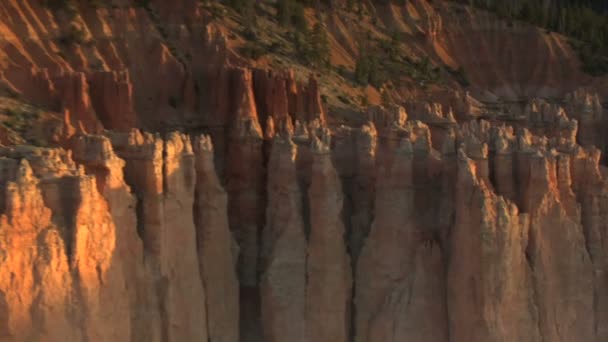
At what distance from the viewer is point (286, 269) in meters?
19.2

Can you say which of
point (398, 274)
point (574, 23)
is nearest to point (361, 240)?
point (398, 274)

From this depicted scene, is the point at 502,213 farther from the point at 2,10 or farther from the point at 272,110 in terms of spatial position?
the point at 2,10

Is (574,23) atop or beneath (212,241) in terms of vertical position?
atop

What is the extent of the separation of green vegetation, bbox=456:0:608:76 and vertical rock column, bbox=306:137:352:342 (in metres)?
42.8

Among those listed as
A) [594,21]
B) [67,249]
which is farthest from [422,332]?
[594,21]

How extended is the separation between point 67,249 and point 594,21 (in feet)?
198

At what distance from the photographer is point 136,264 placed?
1644cm

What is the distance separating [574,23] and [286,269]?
54390mm

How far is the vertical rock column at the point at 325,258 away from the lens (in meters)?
18.8

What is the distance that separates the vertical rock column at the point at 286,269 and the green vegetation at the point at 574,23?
140ft

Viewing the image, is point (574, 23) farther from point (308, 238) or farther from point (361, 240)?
point (308, 238)

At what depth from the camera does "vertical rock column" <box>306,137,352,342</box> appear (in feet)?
61.8

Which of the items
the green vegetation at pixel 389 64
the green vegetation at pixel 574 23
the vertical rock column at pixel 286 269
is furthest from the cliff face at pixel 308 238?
the green vegetation at pixel 574 23

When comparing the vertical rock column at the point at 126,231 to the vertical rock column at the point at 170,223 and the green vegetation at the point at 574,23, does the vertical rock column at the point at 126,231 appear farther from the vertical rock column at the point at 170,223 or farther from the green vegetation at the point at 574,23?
the green vegetation at the point at 574,23
